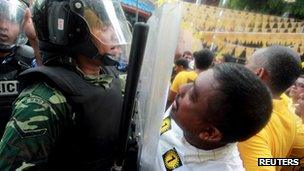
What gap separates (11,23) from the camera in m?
2.61

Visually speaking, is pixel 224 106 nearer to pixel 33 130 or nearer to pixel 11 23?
pixel 33 130

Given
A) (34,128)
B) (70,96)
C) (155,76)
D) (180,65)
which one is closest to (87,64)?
(70,96)

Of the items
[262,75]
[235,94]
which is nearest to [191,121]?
[235,94]

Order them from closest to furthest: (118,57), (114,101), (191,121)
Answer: (191,121)
(114,101)
(118,57)

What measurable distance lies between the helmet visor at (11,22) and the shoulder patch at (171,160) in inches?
67.0

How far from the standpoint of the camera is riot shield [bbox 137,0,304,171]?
3.67 ft

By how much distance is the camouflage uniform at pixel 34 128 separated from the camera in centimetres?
129

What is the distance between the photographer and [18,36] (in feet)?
8.71

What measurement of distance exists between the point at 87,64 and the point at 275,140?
121 cm

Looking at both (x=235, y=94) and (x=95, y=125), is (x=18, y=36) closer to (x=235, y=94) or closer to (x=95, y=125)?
(x=95, y=125)

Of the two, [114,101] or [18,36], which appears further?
[18,36]

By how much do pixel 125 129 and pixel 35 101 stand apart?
39cm

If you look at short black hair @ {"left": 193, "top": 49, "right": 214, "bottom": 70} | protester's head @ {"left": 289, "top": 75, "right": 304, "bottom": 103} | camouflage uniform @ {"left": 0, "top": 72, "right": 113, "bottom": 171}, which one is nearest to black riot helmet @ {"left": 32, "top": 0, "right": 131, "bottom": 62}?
camouflage uniform @ {"left": 0, "top": 72, "right": 113, "bottom": 171}

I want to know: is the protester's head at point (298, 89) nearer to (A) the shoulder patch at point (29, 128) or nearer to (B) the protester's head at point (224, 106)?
(B) the protester's head at point (224, 106)
